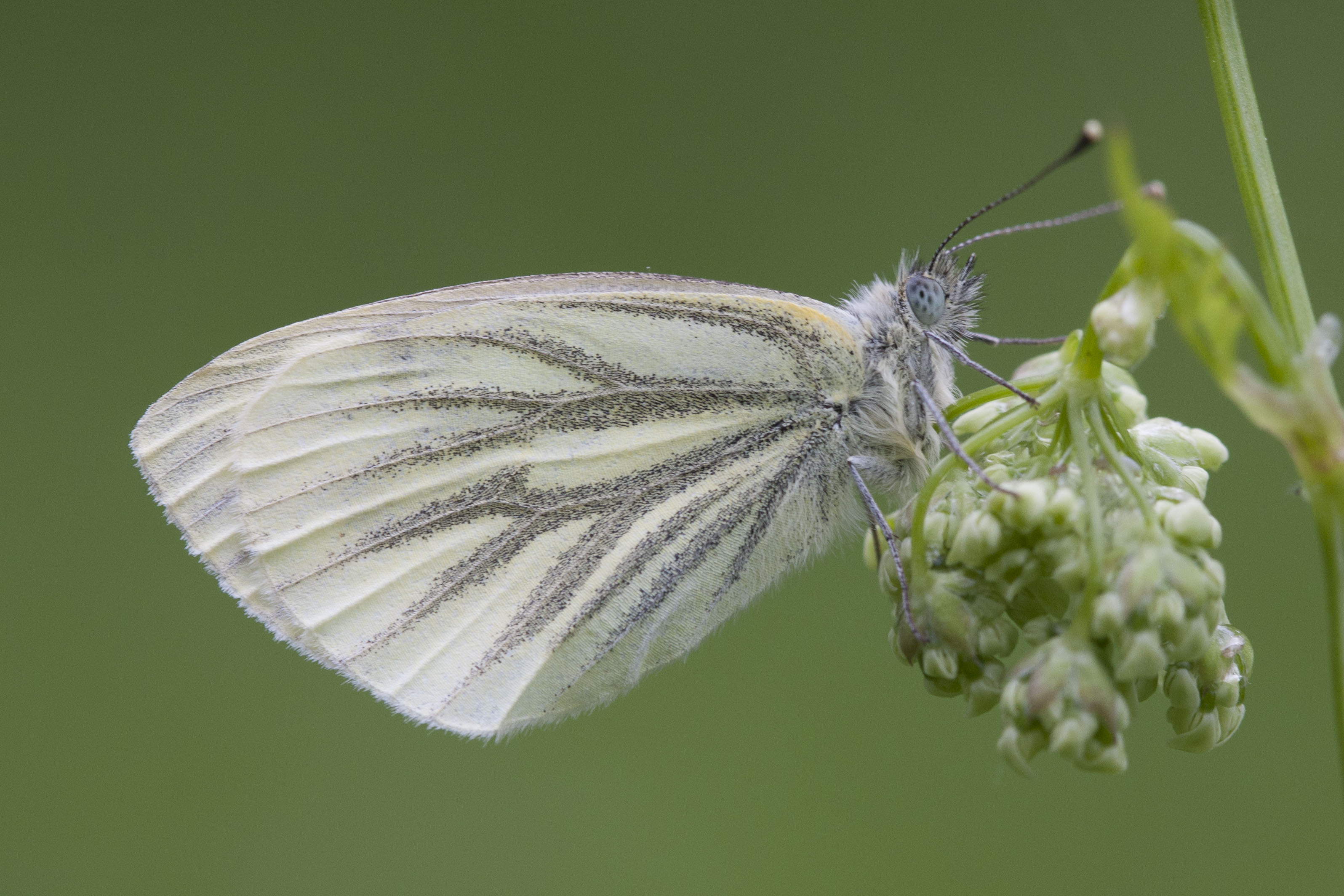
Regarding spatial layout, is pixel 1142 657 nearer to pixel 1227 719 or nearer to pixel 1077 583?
pixel 1077 583

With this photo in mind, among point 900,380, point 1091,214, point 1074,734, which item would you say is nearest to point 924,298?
point 900,380

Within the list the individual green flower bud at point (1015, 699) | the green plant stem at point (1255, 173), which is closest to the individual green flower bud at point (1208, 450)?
the green plant stem at point (1255, 173)

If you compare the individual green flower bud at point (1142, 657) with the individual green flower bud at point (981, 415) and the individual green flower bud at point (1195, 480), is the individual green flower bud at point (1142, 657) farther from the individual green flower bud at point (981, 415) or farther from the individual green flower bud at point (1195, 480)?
the individual green flower bud at point (981, 415)

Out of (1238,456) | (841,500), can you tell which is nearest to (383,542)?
(841,500)

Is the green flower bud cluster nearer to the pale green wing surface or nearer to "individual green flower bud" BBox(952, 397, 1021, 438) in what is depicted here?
"individual green flower bud" BBox(952, 397, 1021, 438)

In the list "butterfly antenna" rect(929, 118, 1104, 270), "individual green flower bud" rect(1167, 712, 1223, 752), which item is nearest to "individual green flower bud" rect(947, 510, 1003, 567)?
"individual green flower bud" rect(1167, 712, 1223, 752)

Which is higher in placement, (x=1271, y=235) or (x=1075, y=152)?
(x=1075, y=152)
